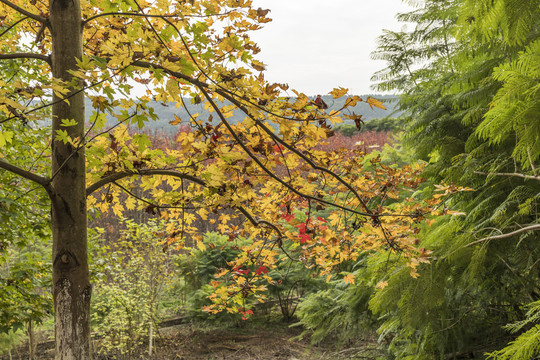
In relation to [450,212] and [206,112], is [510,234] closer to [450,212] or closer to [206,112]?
[450,212]

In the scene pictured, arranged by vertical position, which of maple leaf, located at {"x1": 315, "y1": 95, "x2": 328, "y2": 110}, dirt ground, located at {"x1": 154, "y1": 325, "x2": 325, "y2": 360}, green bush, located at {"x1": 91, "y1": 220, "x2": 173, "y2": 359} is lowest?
dirt ground, located at {"x1": 154, "y1": 325, "x2": 325, "y2": 360}

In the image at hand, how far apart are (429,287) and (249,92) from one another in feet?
5.52

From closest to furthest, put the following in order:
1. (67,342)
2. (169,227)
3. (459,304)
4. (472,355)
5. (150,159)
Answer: (67,342) < (150,159) < (169,227) < (459,304) < (472,355)

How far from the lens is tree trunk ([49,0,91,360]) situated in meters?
2.04

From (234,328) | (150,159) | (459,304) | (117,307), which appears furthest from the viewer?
(234,328)

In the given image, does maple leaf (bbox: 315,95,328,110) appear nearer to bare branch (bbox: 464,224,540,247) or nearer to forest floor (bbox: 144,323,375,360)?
bare branch (bbox: 464,224,540,247)

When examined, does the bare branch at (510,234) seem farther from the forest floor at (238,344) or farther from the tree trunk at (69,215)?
the forest floor at (238,344)

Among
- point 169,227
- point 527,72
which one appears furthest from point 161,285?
point 527,72

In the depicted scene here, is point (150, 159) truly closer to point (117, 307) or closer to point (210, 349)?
point (117, 307)

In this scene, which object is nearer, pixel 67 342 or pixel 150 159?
pixel 67 342

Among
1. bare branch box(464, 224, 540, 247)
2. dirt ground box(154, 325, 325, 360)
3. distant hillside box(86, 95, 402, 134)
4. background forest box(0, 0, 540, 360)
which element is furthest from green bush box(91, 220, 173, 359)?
bare branch box(464, 224, 540, 247)

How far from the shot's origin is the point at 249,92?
187cm

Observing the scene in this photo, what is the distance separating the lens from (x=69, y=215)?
7.00ft

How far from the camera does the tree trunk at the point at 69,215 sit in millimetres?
2039
